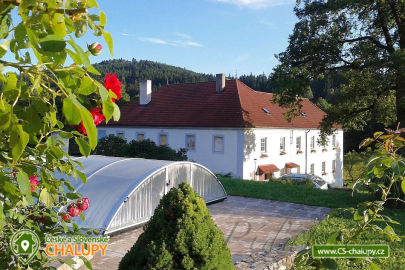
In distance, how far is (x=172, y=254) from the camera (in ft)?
11.9

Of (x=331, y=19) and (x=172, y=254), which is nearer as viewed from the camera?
(x=172, y=254)

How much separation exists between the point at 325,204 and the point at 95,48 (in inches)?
499

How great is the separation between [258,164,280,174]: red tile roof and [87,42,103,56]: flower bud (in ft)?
85.8

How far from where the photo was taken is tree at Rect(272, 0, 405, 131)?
13531mm

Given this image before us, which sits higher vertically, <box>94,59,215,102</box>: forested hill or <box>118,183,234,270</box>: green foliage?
<box>94,59,215,102</box>: forested hill

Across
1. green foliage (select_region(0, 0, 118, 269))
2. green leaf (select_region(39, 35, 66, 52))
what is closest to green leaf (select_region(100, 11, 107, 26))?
green foliage (select_region(0, 0, 118, 269))

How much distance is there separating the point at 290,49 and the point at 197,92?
17.0m

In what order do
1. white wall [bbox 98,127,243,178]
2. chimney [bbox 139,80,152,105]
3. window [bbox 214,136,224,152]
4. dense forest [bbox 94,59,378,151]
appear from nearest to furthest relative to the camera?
white wall [bbox 98,127,243,178] < window [bbox 214,136,224,152] < chimney [bbox 139,80,152,105] < dense forest [bbox 94,59,378,151]

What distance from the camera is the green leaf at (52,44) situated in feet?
2.97

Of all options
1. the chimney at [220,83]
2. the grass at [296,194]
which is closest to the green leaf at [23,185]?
the grass at [296,194]

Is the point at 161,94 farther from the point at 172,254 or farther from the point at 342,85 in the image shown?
the point at 172,254

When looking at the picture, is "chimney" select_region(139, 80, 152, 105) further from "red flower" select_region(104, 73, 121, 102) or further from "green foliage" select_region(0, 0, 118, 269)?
"green foliage" select_region(0, 0, 118, 269)

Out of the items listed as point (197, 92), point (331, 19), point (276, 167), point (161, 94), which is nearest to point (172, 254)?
point (331, 19)

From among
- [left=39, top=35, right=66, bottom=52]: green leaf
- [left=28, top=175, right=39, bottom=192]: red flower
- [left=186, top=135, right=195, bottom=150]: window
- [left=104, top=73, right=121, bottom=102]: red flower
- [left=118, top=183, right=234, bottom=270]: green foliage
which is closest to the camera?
[left=39, top=35, right=66, bottom=52]: green leaf
